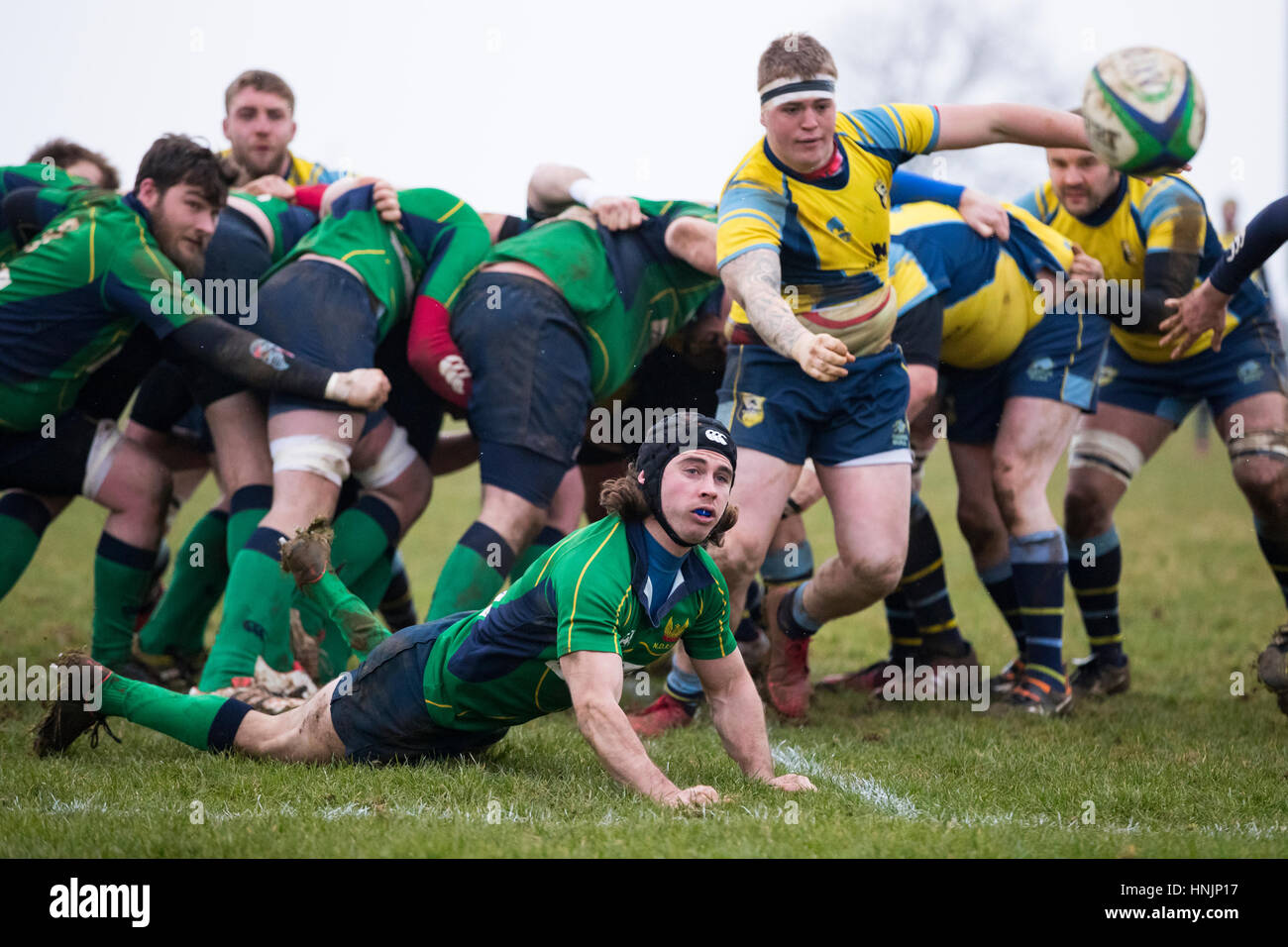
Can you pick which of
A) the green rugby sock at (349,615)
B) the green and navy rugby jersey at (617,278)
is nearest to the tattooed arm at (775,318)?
the green and navy rugby jersey at (617,278)

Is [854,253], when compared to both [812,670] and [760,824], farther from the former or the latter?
[812,670]

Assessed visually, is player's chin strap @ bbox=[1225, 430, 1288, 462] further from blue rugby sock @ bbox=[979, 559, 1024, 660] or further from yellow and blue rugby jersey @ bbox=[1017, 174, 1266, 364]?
blue rugby sock @ bbox=[979, 559, 1024, 660]

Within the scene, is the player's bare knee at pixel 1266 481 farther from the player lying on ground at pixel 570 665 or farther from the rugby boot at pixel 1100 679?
the player lying on ground at pixel 570 665

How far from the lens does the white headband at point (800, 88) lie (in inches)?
194

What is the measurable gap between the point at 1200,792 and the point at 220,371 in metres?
3.99

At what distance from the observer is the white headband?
493 cm

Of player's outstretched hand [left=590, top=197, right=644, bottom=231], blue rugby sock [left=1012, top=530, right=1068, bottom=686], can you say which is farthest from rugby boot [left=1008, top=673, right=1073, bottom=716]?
player's outstretched hand [left=590, top=197, right=644, bottom=231]

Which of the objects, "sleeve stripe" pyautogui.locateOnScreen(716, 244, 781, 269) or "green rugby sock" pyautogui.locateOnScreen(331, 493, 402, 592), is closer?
"sleeve stripe" pyautogui.locateOnScreen(716, 244, 781, 269)

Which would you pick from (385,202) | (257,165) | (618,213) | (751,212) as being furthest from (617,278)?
(257,165)

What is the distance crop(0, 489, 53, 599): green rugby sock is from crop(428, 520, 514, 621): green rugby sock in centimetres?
197

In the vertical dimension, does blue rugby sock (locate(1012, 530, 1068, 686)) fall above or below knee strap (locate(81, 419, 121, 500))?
below

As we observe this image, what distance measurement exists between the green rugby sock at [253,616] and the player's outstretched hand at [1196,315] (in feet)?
12.3

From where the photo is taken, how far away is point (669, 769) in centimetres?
462

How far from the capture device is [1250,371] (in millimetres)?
6551
